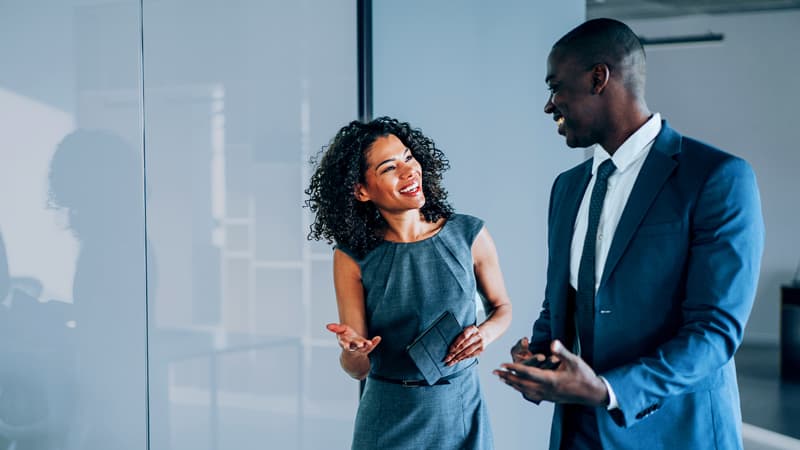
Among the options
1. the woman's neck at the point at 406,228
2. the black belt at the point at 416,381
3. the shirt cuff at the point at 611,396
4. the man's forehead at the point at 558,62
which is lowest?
the black belt at the point at 416,381

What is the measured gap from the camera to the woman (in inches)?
77.5

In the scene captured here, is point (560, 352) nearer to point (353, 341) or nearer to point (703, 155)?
point (703, 155)

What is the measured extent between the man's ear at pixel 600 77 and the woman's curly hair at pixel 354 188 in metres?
0.80

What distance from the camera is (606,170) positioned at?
1564 mm

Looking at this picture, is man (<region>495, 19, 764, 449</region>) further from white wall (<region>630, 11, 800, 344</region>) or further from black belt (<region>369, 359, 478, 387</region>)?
white wall (<region>630, 11, 800, 344</region>)

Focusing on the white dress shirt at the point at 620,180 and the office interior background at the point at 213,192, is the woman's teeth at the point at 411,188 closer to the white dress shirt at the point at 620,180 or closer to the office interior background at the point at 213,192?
the white dress shirt at the point at 620,180

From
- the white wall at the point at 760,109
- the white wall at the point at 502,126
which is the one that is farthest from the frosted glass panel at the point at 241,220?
the white wall at the point at 760,109

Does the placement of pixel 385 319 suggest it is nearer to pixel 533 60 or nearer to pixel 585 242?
pixel 585 242

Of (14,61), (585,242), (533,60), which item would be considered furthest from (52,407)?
(533,60)

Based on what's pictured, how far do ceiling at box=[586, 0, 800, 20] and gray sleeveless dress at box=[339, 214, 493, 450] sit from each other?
22.8 feet

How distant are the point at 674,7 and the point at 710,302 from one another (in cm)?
822

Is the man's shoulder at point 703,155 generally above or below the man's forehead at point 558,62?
below

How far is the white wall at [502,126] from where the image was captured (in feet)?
10.8

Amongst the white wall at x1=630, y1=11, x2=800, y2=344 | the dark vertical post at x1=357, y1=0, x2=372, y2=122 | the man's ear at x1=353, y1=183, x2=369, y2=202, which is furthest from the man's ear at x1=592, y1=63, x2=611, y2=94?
the white wall at x1=630, y1=11, x2=800, y2=344
